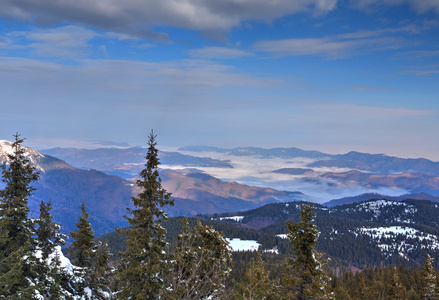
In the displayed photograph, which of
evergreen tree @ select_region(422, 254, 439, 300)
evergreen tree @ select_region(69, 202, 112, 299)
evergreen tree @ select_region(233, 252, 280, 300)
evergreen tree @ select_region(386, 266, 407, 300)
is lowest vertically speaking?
evergreen tree @ select_region(386, 266, 407, 300)

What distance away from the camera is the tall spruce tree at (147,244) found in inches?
854

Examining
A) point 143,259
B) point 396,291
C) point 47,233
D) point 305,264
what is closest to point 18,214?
point 47,233

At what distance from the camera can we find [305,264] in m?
25.3

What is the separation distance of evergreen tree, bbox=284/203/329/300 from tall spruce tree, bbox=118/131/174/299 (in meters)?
10.7

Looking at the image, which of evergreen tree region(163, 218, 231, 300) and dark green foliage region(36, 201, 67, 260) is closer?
evergreen tree region(163, 218, 231, 300)

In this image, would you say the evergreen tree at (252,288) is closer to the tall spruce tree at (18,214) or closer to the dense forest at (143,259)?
the dense forest at (143,259)

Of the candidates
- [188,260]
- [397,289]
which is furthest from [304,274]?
[397,289]

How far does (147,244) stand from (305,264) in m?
13.0

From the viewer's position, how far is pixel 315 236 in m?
25.3

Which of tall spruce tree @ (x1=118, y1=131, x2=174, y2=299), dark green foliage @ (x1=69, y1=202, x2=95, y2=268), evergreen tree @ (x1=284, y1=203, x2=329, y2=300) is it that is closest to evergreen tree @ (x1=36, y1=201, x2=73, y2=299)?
dark green foliage @ (x1=69, y1=202, x2=95, y2=268)

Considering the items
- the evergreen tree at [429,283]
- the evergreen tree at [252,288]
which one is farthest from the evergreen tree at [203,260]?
the evergreen tree at [429,283]

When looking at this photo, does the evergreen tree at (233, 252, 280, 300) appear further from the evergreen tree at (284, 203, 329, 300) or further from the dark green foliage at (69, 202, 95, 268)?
the dark green foliage at (69, 202, 95, 268)

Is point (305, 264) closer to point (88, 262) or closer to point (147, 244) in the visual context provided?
point (147, 244)

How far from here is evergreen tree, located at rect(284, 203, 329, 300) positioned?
2458 cm
